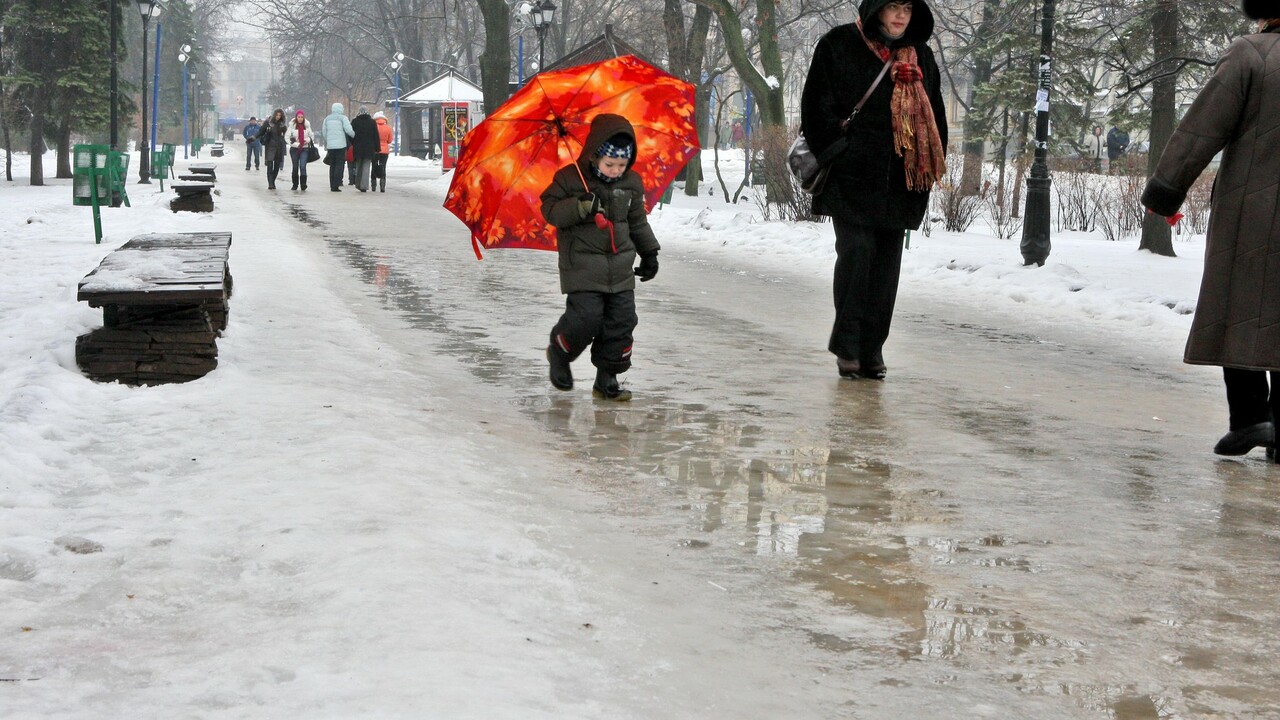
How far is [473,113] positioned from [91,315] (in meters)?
37.6

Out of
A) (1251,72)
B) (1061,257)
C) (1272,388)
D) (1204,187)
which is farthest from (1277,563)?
(1204,187)

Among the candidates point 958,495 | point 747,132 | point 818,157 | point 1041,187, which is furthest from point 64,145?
point 958,495

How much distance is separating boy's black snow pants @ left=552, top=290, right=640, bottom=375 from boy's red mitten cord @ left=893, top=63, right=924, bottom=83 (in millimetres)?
→ 1768

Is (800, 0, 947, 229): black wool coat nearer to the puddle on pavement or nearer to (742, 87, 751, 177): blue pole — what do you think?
the puddle on pavement

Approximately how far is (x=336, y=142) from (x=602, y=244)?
74.7 ft

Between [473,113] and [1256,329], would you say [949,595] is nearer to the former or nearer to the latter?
[1256,329]

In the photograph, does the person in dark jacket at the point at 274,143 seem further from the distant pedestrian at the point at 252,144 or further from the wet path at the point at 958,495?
the wet path at the point at 958,495

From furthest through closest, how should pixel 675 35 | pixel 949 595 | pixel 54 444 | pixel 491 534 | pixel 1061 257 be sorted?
pixel 675 35 → pixel 1061 257 → pixel 54 444 → pixel 491 534 → pixel 949 595

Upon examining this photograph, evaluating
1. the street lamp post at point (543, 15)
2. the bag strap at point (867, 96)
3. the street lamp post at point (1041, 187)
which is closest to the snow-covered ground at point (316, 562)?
the bag strap at point (867, 96)

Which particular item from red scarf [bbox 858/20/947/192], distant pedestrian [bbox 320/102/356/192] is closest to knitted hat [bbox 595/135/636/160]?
red scarf [bbox 858/20/947/192]

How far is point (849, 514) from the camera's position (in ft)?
15.6

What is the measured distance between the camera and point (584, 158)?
650cm

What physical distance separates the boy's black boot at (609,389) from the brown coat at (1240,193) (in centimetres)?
258

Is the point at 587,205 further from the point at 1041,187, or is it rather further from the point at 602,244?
the point at 1041,187
